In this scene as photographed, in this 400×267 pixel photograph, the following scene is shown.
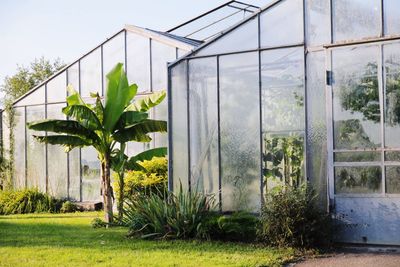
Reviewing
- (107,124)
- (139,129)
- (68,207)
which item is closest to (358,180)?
(139,129)

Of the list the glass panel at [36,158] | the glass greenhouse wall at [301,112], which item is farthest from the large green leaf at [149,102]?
the glass panel at [36,158]

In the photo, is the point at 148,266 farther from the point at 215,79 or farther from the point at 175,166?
the point at 215,79

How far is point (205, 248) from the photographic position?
30.6ft

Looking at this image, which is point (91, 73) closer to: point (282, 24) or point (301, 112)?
point (282, 24)

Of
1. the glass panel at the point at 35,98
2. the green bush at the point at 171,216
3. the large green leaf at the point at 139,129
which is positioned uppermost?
the glass panel at the point at 35,98

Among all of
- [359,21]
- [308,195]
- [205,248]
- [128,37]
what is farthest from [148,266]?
[128,37]

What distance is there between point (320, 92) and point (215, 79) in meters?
1.98

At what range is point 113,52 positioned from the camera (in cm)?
1684

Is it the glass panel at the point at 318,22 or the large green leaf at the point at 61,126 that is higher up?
the glass panel at the point at 318,22

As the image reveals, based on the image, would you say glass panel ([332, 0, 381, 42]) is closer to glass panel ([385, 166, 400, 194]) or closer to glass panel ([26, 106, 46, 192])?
glass panel ([385, 166, 400, 194])

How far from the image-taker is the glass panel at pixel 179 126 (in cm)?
1105

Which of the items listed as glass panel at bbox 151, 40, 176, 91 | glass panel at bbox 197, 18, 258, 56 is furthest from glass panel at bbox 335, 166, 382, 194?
glass panel at bbox 151, 40, 176, 91

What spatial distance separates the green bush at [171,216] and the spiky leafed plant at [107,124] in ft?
6.70

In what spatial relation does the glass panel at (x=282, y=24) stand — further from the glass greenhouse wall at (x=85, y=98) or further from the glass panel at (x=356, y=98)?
the glass greenhouse wall at (x=85, y=98)
